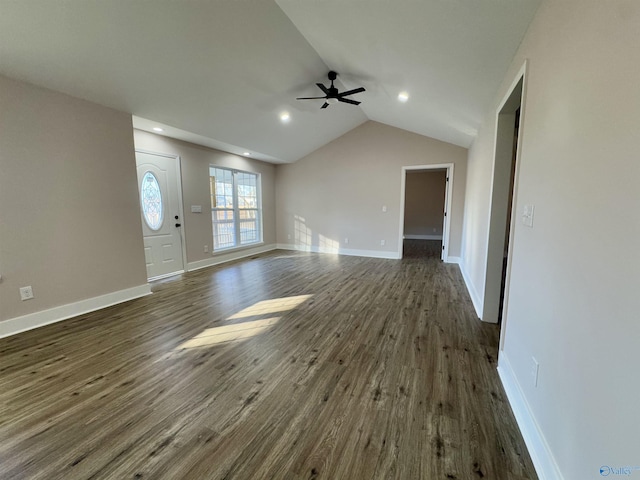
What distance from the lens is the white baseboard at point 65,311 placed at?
8.55ft

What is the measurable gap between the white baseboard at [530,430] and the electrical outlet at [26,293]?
4.26m

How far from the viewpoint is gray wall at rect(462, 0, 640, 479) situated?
2.57 ft

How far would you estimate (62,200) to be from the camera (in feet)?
9.49

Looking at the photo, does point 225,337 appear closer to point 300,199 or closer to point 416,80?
point 416,80

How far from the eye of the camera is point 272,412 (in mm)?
1609

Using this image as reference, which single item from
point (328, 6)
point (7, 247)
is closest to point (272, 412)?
point (7, 247)

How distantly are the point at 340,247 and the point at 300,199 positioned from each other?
1700 millimetres

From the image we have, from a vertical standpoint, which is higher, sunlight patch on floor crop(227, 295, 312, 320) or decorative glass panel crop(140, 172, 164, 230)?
decorative glass panel crop(140, 172, 164, 230)

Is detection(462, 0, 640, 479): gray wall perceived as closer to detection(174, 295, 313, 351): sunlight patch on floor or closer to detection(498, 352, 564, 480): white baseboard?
detection(498, 352, 564, 480): white baseboard

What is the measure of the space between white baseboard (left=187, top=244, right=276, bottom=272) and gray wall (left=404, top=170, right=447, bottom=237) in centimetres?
526

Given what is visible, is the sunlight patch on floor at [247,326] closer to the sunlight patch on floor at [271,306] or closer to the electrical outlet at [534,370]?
the sunlight patch on floor at [271,306]

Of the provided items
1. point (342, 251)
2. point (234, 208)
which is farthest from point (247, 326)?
point (342, 251)

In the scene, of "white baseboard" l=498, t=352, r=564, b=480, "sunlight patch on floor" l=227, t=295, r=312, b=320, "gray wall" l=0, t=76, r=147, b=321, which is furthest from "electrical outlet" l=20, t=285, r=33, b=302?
"white baseboard" l=498, t=352, r=564, b=480

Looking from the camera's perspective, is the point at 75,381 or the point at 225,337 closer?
the point at 75,381
